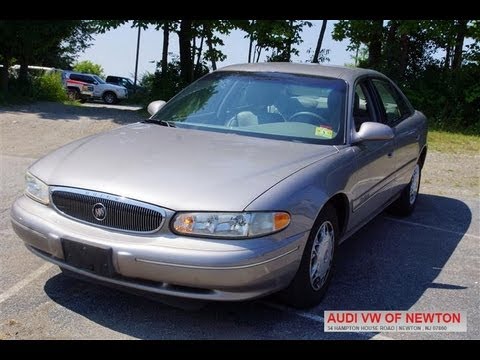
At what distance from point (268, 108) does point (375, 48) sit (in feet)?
46.4

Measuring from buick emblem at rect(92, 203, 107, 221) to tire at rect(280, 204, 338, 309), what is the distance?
119 centimetres

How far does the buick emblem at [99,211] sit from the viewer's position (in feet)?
9.86

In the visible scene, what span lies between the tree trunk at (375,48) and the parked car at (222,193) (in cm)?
1318

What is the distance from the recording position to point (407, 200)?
5.80 meters

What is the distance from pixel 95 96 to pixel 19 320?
28.6m

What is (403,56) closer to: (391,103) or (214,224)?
(391,103)

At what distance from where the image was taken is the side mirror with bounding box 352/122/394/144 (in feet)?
13.1

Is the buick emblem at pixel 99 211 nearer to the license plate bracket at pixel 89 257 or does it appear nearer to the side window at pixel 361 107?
the license plate bracket at pixel 89 257

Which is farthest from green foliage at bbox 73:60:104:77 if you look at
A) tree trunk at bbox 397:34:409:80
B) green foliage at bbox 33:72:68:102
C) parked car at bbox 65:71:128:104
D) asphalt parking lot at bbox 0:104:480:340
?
asphalt parking lot at bbox 0:104:480:340

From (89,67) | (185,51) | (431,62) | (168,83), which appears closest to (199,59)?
(185,51)

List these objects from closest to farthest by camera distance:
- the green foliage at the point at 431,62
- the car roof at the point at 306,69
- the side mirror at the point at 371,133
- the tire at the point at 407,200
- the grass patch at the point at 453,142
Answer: the side mirror at the point at 371,133 < the car roof at the point at 306,69 < the tire at the point at 407,200 < the grass patch at the point at 453,142 < the green foliage at the point at 431,62

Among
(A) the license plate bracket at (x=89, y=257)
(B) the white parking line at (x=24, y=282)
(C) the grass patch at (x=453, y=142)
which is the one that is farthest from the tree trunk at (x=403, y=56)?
(A) the license plate bracket at (x=89, y=257)

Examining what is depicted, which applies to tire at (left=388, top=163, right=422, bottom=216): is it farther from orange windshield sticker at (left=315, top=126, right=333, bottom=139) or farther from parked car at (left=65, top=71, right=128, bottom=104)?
parked car at (left=65, top=71, right=128, bottom=104)
